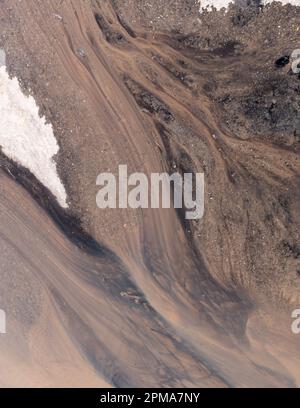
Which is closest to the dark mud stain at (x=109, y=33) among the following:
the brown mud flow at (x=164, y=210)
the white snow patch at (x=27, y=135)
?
the brown mud flow at (x=164, y=210)

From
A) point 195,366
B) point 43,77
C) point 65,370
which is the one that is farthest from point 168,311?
point 43,77

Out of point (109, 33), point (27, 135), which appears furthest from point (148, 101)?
point (27, 135)

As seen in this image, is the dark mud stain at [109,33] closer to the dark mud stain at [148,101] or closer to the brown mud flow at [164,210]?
the brown mud flow at [164,210]

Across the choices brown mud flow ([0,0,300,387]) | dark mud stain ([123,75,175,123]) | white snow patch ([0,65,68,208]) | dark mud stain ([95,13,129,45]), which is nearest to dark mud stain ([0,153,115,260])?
brown mud flow ([0,0,300,387])

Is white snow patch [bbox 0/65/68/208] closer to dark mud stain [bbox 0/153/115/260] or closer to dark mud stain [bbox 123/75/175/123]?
dark mud stain [bbox 0/153/115/260]

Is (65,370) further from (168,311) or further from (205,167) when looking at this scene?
(205,167)

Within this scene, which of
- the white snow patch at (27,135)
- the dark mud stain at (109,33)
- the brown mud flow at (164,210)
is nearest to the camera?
the brown mud flow at (164,210)

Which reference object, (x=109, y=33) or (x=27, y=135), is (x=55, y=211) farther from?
(x=109, y=33)
